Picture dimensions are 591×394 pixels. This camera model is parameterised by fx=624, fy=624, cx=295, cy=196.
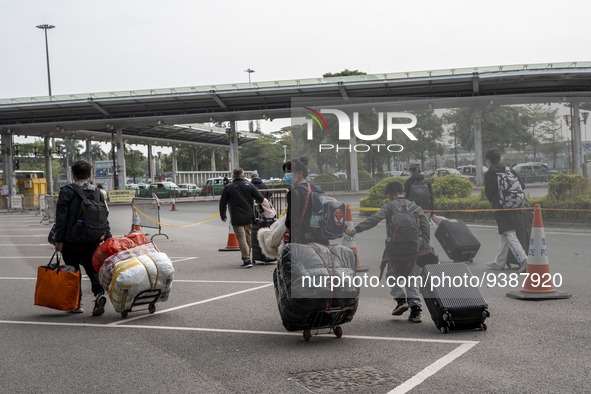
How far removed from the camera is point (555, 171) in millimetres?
7117

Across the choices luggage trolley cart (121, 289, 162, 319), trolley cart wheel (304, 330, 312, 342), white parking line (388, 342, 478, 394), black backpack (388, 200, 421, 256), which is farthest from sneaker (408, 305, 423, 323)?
luggage trolley cart (121, 289, 162, 319)

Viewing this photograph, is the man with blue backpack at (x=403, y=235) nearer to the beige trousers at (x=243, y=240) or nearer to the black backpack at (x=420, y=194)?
the black backpack at (x=420, y=194)

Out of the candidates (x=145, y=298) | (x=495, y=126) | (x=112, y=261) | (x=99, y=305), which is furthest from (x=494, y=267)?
(x=99, y=305)

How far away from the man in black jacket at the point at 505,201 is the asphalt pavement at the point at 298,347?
312 mm

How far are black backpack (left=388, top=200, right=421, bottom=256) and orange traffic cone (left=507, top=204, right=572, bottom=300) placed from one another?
5.98 feet

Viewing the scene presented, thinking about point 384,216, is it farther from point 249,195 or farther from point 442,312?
point 249,195

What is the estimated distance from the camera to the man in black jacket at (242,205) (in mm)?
11586

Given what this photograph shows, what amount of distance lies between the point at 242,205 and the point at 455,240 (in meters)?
5.56

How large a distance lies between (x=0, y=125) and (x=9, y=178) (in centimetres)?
435

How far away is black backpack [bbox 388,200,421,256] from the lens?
632 centimetres

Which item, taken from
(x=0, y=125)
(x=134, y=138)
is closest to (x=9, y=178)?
(x=0, y=125)

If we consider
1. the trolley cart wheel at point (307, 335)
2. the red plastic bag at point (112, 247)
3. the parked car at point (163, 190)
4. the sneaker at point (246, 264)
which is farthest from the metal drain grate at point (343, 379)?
the parked car at point (163, 190)

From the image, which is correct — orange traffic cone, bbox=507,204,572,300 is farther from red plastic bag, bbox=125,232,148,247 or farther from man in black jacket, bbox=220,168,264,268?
man in black jacket, bbox=220,168,264,268

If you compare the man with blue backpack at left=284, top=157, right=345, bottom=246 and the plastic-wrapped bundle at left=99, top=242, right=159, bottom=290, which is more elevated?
the man with blue backpack at left=284, top=157, right=345, bottom=246
